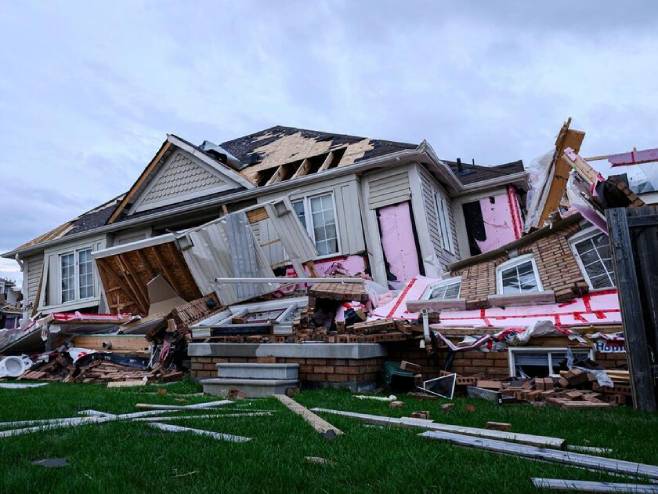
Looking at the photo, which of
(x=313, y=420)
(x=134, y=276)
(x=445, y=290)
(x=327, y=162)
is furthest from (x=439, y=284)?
(x=134, y=276)

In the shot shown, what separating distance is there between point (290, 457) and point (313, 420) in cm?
142

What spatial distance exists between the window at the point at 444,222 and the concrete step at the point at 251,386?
303 inches

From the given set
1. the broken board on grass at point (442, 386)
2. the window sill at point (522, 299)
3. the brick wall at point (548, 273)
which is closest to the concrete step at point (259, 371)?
the broken board on grass at point (442, 386)

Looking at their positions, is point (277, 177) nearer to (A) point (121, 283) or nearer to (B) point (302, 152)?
(B) point (302, 152)

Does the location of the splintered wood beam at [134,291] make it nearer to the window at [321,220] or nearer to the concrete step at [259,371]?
the window at [321,220]

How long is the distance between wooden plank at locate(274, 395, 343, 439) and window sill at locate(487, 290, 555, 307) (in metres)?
3.94

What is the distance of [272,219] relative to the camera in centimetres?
1259

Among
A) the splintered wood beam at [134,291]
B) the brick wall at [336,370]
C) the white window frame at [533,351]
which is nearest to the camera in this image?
the white window frame at [533,351]

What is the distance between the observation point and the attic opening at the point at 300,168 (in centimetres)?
1426

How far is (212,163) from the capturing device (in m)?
15.8

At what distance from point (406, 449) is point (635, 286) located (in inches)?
141

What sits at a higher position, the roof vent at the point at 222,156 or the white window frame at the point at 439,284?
the roof vent at the point at 222,156

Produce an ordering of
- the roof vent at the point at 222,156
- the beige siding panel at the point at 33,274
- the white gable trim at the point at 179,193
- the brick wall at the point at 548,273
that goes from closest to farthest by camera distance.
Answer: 1. the brick wall at the point at 548,273
2. the white gable trim at the point at 179,193
3. the roof vent at the point at 222,156
4. the beige siding panel at the point at 33,274

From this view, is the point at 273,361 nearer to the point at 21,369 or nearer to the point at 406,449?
the point at 406,449
